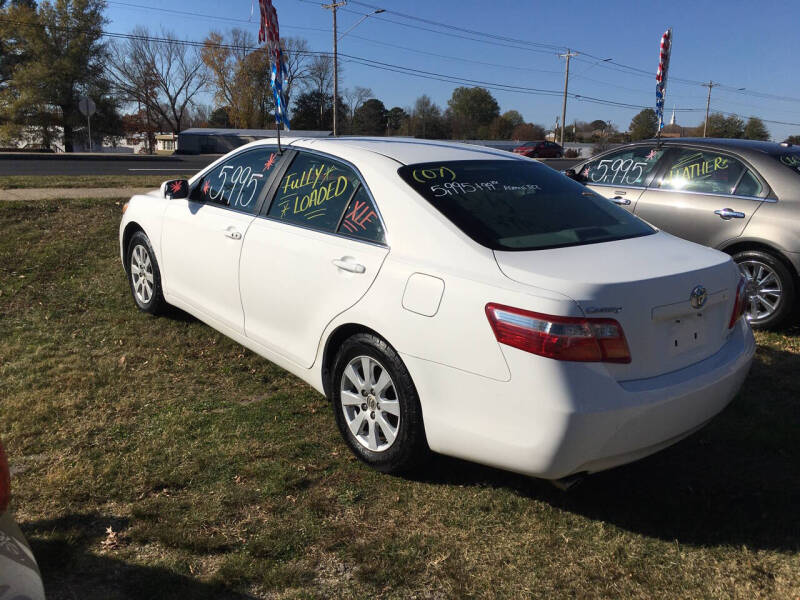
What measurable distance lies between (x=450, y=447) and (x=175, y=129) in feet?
275

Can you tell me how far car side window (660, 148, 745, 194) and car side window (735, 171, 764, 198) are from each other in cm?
5

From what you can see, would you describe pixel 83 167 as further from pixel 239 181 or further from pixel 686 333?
pixel 686 333

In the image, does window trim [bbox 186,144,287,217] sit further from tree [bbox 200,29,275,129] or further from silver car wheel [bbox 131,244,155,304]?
tree [bbox 200,29,275,129]

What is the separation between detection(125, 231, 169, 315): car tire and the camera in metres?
Result: 5.37

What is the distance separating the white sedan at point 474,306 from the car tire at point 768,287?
261cm

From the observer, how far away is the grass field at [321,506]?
2578mm

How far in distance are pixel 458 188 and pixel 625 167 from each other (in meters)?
4.09

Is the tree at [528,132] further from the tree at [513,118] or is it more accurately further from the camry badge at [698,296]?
the camry badge at [698,296]

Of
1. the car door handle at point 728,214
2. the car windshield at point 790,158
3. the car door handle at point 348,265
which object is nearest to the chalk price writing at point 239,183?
the car door handle at point 348,265

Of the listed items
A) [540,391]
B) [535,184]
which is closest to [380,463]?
[540,391]

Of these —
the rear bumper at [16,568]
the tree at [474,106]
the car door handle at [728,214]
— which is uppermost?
the tree at [474,106]

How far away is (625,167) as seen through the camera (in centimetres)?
688

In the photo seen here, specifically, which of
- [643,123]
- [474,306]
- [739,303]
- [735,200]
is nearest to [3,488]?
[474,306]

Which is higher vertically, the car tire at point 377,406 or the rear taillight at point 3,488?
the rear taillight at point 3,488
